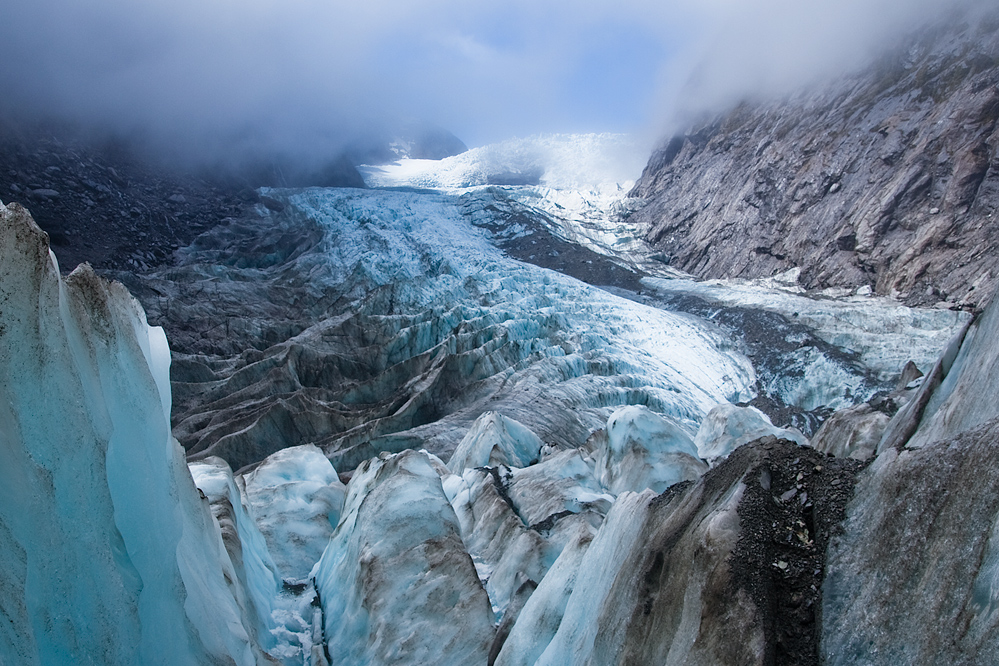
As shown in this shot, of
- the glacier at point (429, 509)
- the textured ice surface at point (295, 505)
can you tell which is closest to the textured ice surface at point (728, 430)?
the glacier at point (429, 509)

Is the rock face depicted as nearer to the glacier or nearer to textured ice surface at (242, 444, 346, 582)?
the glacier

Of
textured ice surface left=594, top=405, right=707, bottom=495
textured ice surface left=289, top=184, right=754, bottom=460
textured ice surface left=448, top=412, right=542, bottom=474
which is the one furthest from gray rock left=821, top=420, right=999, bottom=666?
textured ice surface left=289, top=184, right=754, bottom=460

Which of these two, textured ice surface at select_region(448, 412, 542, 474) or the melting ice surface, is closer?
textured ice surface at select_region(448, 412, 542, 474)

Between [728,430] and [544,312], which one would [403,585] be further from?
[544,312]

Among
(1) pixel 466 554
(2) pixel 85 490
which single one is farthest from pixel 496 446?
(2) pixel 85 490

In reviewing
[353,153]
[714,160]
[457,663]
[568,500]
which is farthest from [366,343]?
[353,153]

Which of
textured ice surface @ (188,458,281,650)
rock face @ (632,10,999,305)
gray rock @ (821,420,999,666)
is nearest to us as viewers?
gray rock @ (821,420,999,666)

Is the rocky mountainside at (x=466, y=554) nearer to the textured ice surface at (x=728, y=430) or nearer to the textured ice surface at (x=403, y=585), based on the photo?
the textured ice surface at (x=403, y=585)

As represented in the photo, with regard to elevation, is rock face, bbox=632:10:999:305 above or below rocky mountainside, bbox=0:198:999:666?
above
